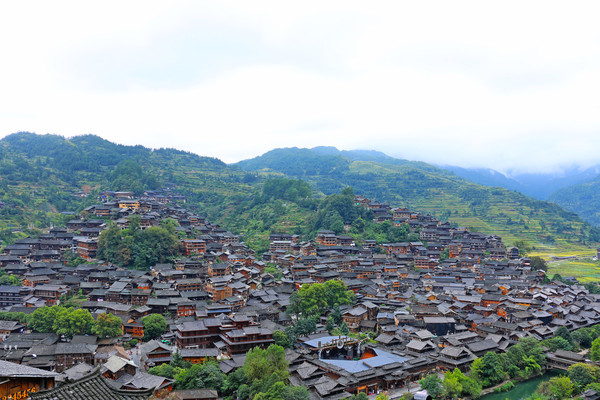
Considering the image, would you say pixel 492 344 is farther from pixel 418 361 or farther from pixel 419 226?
pixel 419 226

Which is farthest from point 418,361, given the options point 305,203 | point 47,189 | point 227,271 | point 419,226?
point 47,189

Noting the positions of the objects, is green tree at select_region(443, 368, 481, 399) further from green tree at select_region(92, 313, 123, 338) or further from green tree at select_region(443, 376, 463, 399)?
green tree at select_region(92, 313, 123, 338)

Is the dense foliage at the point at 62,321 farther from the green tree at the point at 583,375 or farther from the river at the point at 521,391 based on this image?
the green tree at the point at 583,375

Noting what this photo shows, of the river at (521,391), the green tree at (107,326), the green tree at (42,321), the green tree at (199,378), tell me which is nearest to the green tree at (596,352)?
the river at (521,391)

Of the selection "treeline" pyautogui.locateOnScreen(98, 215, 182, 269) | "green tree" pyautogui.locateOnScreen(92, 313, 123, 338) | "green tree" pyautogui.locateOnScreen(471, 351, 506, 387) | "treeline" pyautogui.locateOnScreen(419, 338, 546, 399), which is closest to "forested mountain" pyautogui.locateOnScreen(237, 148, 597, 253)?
"treeline" pyautogui.locateOnScreen(419, 338, 546, 399)

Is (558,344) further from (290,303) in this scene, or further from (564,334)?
(290,303)

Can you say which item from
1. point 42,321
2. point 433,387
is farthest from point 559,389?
point 42,321

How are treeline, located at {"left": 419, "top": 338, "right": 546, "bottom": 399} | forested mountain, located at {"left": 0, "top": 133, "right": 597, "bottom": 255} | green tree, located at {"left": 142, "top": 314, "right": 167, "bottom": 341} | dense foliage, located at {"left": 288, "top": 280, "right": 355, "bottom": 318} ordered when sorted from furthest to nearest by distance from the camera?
forested mountain, located at {"left": 0, "top": 133, "right": 597, "bottom": 255} → dense foliage, located at {"left": 288, "top": 280, "right": 355, "bottom": 318} → green tree, located at {"left": 142, "top": 314, "right": 167, "bottom": 341} → treeline, located at {"left": 419, "top": 338, "right": 546, "bottom": 399}
